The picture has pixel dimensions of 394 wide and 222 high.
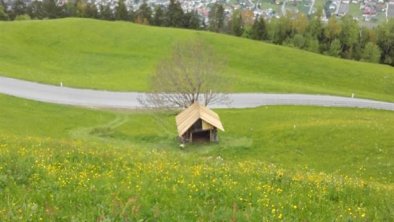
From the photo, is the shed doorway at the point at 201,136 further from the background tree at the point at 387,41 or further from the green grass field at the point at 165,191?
the background tree at the point at 387,41

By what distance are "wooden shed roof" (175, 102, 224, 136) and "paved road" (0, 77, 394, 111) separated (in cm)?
1332

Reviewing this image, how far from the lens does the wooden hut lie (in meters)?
41.1

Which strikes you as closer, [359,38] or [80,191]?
[80,191]

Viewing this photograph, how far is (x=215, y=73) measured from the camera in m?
48.8

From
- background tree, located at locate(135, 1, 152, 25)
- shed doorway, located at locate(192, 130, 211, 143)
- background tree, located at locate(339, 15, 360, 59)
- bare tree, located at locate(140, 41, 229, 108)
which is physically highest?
background tree, located at locate(135, 1, 152, 25)

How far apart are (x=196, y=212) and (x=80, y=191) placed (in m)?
2.60

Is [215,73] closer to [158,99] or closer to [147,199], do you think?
[158,99]

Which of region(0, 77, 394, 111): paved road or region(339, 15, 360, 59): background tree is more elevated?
region(339, 15, 360, 59): background tree

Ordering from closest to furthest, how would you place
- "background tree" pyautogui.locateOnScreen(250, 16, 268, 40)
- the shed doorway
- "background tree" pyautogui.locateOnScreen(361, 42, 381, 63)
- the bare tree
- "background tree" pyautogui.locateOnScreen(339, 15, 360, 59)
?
the shed doorway → the bare tree → "background tree" pyautogui.locateOnScreen(361, 42, 381, 63) → "background tree" pyautogui.locateOnScreen(339, 15, 360, 59) → "background tree" pyautogui.locateOnScreen(250, 16, 268, 40)

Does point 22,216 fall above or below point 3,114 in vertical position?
above

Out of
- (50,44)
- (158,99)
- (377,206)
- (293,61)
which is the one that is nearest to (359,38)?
(293,61)

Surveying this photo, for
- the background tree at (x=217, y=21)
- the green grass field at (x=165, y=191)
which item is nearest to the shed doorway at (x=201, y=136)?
the green grass field at (x=165, y=191)

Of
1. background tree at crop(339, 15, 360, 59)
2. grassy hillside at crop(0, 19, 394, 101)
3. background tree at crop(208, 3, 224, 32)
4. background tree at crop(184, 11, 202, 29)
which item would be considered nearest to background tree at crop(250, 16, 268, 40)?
background tree at crop(208, 3, 224, 32)

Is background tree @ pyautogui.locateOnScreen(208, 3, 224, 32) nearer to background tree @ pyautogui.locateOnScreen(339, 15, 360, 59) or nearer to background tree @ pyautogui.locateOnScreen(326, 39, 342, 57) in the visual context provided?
background tree @ pyautogui.locateOnScreen(326, 39, 342, 57)
